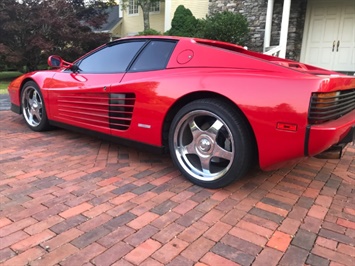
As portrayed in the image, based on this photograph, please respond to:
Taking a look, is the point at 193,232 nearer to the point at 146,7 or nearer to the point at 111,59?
the point at 111,59

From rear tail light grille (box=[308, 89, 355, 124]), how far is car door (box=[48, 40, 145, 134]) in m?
1.87

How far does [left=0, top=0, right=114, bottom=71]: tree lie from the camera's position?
11562 millimetres

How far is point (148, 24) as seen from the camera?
16359mm

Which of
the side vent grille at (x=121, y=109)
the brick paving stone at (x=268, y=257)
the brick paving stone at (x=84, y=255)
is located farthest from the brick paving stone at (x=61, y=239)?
the side vent grille at (x=121, y=109)

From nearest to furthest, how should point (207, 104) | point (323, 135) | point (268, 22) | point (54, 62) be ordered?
point (323, 135)
point (207, 104)
point (54, 62)
point (268, 22)

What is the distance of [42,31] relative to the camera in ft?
39.8

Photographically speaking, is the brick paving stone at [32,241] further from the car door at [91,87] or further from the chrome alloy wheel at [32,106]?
the chrome alloy wheel at [32,106]

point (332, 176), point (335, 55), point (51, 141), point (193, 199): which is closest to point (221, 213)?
point (193, 199)

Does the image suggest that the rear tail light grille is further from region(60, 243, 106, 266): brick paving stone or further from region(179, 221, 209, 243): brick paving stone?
region(60, 243, 106, 266): brick paving stone

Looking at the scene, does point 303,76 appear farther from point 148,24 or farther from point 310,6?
point 148,24

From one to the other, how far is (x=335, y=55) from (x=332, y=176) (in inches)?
372

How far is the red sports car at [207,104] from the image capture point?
2.23 metres

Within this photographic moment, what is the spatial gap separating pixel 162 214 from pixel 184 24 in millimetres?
12578

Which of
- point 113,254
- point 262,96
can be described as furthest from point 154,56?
point 113,254
